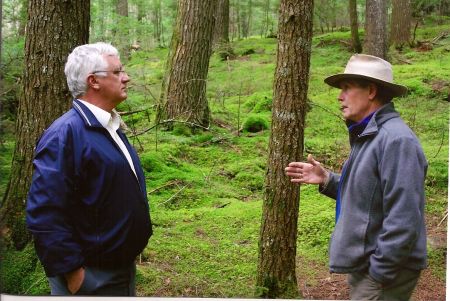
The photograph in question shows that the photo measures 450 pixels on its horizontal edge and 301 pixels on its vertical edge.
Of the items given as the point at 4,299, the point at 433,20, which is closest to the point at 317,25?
the point at 433,20

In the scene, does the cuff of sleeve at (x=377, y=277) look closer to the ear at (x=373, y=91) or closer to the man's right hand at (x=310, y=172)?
the man's right hand at (x=310, y=172)

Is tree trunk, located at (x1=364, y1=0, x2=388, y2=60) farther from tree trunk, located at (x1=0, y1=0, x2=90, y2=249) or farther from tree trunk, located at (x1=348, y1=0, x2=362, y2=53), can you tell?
tree trunk, located at (x1=0, y1=0, x2=90, y2=249)

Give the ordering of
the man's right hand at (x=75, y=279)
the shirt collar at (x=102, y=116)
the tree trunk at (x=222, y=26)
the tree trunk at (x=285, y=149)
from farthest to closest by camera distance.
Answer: the tree trunk at (x=222, y=26)
the tree trunk at (x=285, y=149)
the shirt collar at (x=102, y=116)
the man's right hand at (x=75, y=279)

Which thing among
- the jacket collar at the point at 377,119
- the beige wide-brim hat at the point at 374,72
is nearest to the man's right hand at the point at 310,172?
the jacket collar at the point at 377,119

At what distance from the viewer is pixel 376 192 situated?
2115mm

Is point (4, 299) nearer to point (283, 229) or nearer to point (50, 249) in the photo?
point (50, 249)

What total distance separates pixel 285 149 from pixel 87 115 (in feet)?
3.64

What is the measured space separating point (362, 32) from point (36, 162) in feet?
11.6

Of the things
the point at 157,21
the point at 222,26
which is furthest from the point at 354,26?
the point at 222,26

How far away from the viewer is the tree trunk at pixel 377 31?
432 centimetres

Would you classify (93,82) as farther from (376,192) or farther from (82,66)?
(376,192)

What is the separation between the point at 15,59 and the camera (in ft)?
10.3

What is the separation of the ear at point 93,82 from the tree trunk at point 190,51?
263 cm

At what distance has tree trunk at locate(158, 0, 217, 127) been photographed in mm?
4971
